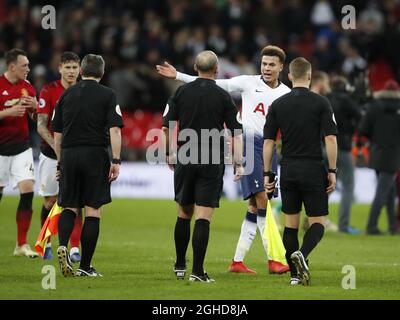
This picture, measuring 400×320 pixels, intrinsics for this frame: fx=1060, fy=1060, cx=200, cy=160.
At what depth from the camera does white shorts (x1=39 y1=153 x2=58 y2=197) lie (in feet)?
44.4

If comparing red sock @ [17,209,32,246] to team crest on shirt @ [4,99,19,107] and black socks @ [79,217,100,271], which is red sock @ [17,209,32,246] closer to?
team crest on shirt @ [4,99,19,107]

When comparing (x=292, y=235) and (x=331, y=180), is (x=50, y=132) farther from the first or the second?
(x=331, y=180)

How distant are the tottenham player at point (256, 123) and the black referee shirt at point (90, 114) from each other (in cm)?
159

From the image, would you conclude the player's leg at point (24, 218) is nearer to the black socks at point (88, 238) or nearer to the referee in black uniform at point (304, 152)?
the black socks at point (88, 238)

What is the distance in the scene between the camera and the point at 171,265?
504 inches

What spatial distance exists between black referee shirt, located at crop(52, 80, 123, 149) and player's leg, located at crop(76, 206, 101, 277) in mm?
748

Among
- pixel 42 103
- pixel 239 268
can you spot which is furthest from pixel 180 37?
pixel 239 268

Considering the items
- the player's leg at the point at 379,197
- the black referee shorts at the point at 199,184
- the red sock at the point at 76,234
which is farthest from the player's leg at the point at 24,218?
the player's leg at the point at 379,197

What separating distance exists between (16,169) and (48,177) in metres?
0.64

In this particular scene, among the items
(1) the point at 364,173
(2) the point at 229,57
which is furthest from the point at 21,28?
(1) the point at 364,173

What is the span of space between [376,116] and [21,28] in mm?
12967
